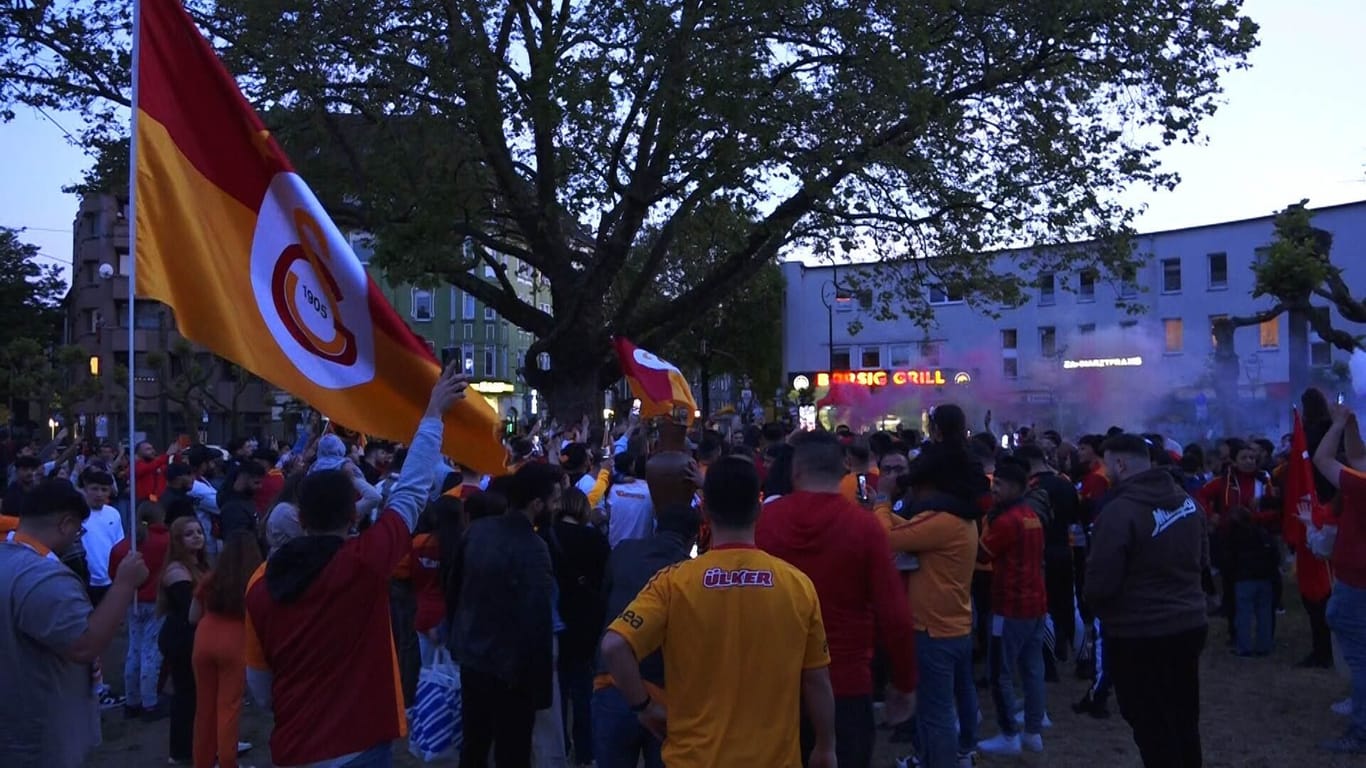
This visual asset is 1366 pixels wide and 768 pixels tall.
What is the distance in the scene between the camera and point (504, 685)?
6.01m

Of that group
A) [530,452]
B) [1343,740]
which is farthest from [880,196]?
[1343,740]

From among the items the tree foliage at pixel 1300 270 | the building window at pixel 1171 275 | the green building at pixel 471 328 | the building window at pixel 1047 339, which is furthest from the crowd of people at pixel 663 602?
the green building at pixel 471 328

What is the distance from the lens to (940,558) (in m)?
6.77

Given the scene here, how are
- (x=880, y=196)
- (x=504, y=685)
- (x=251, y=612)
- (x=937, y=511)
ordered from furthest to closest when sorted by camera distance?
(x=880, y=196), (x=937, y=511), (x=504, y=685), (x=251, y=612)

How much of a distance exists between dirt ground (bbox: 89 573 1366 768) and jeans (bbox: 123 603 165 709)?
22 cm

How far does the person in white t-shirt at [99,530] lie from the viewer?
975cm

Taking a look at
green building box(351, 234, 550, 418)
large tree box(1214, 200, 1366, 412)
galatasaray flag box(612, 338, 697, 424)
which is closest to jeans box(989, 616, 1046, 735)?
galatasaray flag box(612, 338, 697, 424)

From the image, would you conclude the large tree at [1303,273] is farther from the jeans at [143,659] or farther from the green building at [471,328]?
the green building at [471,328]

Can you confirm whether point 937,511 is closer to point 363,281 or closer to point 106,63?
point 363,281

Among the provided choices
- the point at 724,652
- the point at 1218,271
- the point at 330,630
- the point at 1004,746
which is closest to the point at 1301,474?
the point at 1004,746

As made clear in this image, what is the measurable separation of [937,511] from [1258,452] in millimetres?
7414

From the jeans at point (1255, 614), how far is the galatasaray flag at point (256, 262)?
8.44 metres

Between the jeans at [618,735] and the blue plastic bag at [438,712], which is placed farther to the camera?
the blue plastic bag at [438,712]

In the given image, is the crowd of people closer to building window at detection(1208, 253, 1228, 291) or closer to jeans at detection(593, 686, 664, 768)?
jeans at detection(593, 686, 664, 768)
